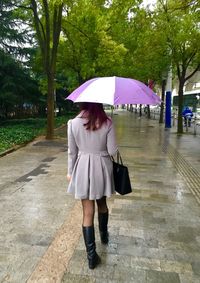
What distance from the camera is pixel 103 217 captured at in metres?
4.29

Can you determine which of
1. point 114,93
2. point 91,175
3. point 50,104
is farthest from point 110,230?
point 50,104

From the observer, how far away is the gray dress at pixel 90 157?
373 cm

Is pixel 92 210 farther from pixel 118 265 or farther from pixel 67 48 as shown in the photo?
pixel 67 48

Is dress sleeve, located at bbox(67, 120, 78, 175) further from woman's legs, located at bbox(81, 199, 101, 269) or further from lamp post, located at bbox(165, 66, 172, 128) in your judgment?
lamp post, located at bbox(165, 66, 172, 128)

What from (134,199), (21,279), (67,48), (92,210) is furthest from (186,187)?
(67,48)

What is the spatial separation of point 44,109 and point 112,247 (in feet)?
92.1

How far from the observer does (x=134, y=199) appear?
6477mm

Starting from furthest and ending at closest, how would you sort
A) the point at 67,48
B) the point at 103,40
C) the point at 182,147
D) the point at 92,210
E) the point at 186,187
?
the point at 67,48 → the point at 103,40 → the point at 182,147 → the point at 186,187 → the point at 92,210

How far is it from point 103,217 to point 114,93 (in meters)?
1.48

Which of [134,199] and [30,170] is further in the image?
[30,170]

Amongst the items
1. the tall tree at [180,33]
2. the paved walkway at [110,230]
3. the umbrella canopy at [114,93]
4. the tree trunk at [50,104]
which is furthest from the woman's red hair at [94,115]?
the tall tree at [180,33]

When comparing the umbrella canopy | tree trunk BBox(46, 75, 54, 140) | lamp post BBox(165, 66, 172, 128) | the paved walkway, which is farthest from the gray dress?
lamp post BBox(165, 66, 172, 128)

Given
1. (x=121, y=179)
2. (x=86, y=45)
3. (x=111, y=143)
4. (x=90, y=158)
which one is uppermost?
(x=86, y=45)

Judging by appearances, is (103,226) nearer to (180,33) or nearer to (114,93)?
(114,93)
